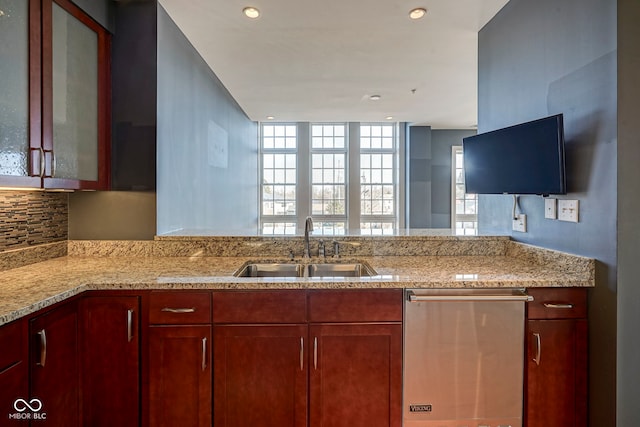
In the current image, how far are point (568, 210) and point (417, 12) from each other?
1561 millimetres

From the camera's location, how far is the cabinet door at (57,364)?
50.0 inches

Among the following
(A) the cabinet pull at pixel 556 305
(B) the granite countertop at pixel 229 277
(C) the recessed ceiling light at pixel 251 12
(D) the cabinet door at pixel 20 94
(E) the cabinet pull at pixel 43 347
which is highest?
(C) the recessed ceiling light at pixel 251 12

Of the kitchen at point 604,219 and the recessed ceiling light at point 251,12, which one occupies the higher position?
the recessed ceiling light at point 251,12

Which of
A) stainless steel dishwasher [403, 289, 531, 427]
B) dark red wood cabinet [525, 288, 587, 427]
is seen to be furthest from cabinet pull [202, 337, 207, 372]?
dark red wood cabinet [525, 288, 587, 427]

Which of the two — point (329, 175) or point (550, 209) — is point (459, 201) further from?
point (550, 209)

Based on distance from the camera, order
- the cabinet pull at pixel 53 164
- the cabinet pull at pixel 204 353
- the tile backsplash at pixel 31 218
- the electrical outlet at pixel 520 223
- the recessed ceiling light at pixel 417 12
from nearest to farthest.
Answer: the cabinet pull at pixel 204 353
the cabinet pull at pixel 53 164
the tile backsplash at pixel 31 218
the electrical outlet at pixel 520 223
the recessed ceiling light at pixel 417 12

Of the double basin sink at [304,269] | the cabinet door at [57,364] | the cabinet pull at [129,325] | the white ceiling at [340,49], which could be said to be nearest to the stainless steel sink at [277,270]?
the double basin sink at [304,269]

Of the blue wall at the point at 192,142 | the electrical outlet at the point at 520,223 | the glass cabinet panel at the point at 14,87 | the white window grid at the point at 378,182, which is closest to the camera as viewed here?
the glass cabinet panel at the point at 14,87

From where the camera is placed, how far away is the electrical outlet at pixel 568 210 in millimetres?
1640

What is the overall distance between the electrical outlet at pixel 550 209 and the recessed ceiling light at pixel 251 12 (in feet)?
7.07

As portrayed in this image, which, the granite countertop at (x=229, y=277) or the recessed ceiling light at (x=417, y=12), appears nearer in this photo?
the granite countertop at (x=229, y=277)

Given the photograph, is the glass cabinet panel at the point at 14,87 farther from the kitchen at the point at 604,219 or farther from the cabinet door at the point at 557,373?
the kitchen at the point at 604,219

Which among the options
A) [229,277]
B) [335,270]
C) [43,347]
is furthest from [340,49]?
[43,347]

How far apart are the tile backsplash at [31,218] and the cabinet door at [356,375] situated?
167 centimetres
